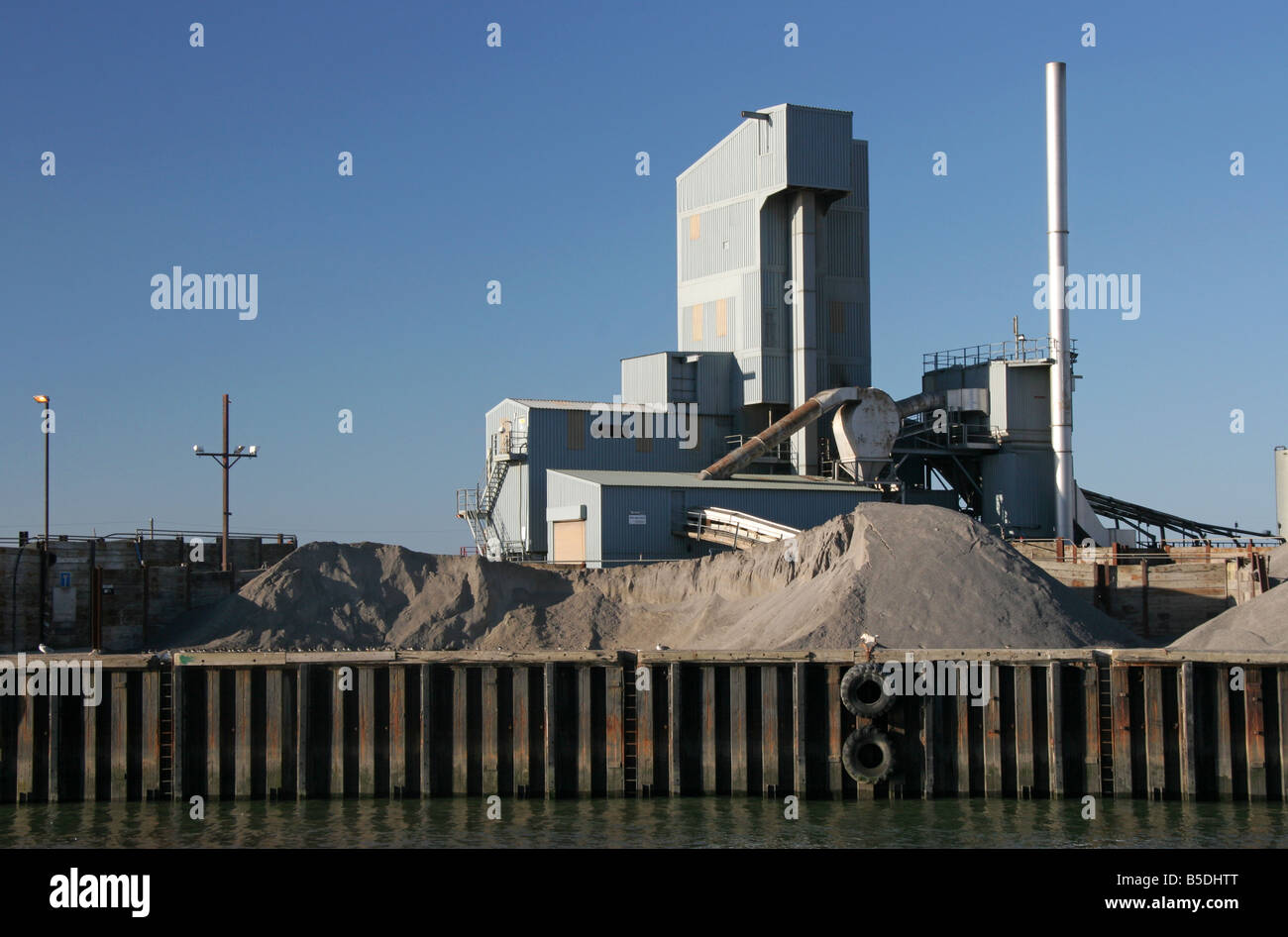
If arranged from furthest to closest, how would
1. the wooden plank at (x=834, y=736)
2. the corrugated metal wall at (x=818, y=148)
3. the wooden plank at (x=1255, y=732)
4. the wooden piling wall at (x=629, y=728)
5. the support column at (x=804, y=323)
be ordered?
the support column at (x=804, y=323), the corrugated metal wall at (x=818, y=148), the wooden plank at (x=834, y=736), the wooden piling wall at (x=629, y=728), the wooden plank at (x=1255, y=732)

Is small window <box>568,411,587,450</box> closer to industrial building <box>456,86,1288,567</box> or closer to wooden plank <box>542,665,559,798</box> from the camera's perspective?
industrial building <box>456,86,1288,567</box>

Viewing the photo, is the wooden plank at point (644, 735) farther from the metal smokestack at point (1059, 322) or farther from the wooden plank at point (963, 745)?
the metal smokestack at point (1059, 322)

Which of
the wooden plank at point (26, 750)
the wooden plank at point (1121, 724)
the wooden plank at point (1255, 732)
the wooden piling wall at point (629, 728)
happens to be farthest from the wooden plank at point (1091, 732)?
the wooden plank at point (26, 750)

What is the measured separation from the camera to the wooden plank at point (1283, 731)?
91.0ft

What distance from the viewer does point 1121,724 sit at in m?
28.2

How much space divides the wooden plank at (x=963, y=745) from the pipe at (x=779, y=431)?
3080 centimetres

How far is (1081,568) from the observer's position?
45812 mm

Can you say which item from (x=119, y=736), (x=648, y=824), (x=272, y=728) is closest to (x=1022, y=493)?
(x=648, y=824)

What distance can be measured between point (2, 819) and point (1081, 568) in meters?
32.5

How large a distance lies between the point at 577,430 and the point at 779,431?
888cm

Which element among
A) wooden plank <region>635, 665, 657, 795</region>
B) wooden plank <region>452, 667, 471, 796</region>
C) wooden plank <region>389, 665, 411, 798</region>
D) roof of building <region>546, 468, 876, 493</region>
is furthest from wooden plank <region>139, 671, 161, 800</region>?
roof of building <region>546, 468, 876, 493</region>

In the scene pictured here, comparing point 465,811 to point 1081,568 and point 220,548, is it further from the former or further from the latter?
point 220,548

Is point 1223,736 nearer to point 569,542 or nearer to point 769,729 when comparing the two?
point 769,729

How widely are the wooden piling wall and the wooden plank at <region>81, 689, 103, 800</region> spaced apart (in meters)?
0.04
